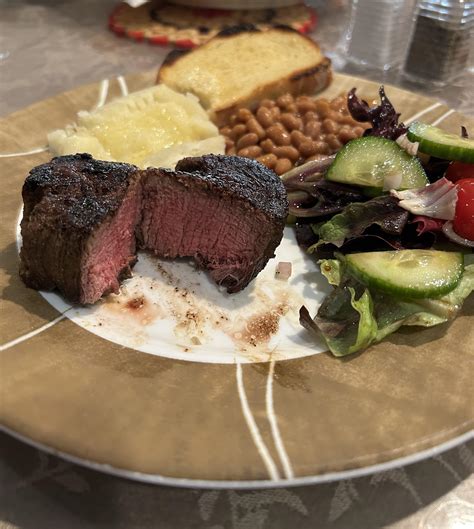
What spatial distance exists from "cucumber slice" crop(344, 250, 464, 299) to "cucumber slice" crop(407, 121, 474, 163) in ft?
1.72

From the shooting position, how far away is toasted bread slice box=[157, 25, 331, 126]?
3906 millimetres

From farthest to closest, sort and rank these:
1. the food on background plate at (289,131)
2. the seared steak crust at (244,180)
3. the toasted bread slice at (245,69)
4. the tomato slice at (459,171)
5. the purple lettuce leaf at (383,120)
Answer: the toasted bread slice at (245,69)
the food on background plate at (289,131)
the purple lettuce leaf at (383,120)
the tomato slice at (459,171)
the seared steak crust at (244,180)

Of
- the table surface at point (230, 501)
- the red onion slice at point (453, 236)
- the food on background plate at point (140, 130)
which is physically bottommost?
the table surface at point (230, 501)

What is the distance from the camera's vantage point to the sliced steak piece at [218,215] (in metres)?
2.47

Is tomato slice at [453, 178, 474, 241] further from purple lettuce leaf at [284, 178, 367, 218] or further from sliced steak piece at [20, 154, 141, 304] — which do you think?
sliced steak piece at [20, 154, 141, 304]

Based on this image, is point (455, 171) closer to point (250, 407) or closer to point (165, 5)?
point (250, 407)

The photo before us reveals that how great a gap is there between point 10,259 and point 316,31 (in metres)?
4.79

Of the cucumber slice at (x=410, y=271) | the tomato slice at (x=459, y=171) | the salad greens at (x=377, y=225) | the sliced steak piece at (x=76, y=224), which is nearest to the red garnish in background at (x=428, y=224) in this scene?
the salad greens at (x=377, y=225)

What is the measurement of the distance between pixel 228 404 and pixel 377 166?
4.82 feet

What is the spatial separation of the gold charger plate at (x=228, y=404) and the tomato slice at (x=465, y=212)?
1.21ft

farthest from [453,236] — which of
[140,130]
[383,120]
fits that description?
[140,130]

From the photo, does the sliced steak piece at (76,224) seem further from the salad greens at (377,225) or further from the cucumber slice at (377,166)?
the cucumber slice at (377,166)

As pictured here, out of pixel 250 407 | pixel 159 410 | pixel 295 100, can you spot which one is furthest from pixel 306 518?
pixel 295 100

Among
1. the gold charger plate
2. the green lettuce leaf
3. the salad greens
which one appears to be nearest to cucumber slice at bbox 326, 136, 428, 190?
the salad greens
